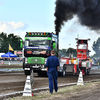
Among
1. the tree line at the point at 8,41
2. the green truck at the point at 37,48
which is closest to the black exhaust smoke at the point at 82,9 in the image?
the green truck at the point at 37,48

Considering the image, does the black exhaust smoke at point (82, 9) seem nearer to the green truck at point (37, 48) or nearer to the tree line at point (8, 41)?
the green truck at point (37, 48)

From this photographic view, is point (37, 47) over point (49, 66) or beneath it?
over

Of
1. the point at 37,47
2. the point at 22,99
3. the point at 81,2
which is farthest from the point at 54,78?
the point at 81,2

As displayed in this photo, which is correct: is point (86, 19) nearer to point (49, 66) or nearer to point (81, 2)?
point (81, 2)

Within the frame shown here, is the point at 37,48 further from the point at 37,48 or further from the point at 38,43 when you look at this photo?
the point at 38,43

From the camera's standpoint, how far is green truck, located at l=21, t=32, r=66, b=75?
19656 millimetres

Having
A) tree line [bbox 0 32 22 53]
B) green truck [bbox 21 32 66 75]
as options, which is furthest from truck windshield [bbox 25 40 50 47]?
tree line [bbox 0 32 22 53]

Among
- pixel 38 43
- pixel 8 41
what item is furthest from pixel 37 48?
pixel 8 41

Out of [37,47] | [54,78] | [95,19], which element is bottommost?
[54,78]

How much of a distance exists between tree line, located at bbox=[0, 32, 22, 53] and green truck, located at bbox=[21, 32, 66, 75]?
130964mm

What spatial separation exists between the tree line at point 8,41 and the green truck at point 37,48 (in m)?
131

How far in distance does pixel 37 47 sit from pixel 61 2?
9.51m

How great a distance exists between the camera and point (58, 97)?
9.10 m

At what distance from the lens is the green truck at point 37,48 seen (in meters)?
19.7
